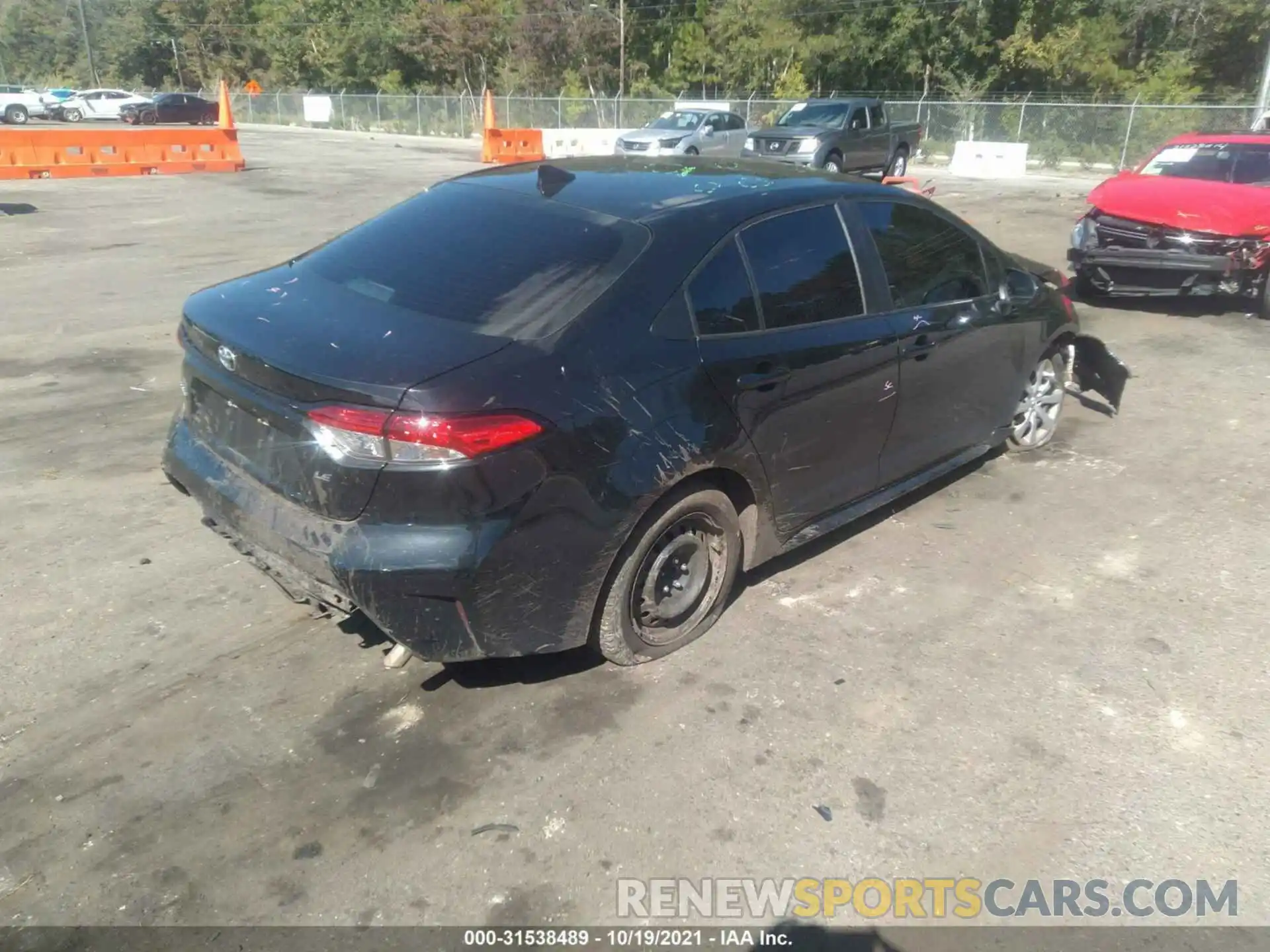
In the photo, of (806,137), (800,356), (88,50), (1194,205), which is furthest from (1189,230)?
(88,50)

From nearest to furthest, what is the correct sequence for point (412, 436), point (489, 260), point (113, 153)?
point (412, 436) < point (489, 260) < point (113, 153)

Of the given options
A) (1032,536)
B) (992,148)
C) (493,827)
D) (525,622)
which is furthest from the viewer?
(992,148)

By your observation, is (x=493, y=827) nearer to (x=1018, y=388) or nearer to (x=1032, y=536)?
(x=1032, y=536)

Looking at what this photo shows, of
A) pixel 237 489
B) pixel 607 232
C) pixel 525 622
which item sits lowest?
pixel 525 622

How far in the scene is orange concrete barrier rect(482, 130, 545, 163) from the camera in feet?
94.1

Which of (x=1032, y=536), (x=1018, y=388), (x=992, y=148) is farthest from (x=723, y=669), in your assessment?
(x=992, y=148)

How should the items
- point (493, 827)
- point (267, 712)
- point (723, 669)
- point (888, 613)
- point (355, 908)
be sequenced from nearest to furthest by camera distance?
1. point (355, 908)
2. point (493, 827)
3. point (267, 712)
4. point (723, 669)
5. point (888, 613)

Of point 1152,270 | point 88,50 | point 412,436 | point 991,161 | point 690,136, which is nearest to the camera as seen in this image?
point 412,436

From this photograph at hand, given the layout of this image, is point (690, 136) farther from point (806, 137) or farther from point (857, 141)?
point (857, 141)

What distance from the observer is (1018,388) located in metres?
5.17

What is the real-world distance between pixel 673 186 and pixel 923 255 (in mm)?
1332

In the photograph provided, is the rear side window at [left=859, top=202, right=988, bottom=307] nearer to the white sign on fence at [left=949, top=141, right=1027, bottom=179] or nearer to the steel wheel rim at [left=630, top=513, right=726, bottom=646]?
the steel wheel rim at [left=630, top=513, right=726, bottom=646]

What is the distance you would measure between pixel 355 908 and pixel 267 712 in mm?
985

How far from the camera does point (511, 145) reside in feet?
97.5
